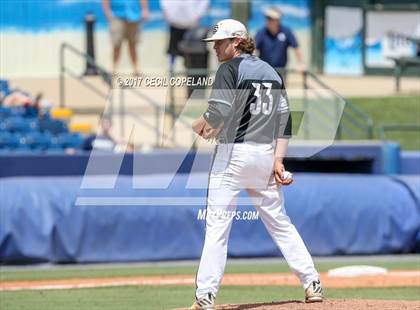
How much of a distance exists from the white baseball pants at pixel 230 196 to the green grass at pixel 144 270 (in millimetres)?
4937

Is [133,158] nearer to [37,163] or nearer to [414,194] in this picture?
[37,163]

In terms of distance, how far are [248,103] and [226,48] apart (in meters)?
0.45

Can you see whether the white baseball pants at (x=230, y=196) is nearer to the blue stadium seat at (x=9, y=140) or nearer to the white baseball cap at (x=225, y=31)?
the white baseball cap at (x=225, y=31)

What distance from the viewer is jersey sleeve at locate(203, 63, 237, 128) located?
27.8 feet

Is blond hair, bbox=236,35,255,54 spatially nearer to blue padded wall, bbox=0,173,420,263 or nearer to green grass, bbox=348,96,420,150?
blue padded wall, bbox=0,173,420,263

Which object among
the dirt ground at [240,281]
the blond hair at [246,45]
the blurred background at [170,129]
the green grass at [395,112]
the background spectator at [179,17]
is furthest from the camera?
the background spectator at [179,17]

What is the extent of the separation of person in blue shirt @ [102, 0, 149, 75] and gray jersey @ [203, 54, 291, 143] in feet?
37.6

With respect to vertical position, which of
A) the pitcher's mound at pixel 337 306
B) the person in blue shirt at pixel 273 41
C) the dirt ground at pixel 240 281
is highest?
the person in blue shirt at pixel 273 41

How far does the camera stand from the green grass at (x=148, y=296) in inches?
422

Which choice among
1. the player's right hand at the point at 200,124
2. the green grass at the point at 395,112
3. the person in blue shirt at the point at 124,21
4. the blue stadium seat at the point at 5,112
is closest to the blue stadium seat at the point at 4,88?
the blue stadium seat at the point at 5,112

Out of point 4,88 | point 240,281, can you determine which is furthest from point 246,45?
point 4,88

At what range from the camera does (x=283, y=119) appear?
877 cm

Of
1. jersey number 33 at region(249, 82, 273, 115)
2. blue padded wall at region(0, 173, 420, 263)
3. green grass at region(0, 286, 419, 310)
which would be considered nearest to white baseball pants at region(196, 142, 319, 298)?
jersey number 33 at region(249, 82, 273, 115)

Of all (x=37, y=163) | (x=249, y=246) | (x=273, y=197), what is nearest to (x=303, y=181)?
(x=249, y=246)
